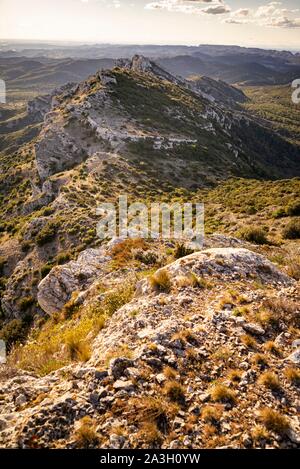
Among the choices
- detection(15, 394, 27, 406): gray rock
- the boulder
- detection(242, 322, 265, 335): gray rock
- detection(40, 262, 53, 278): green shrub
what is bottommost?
detection(40, 262, 53, 278): green shrub

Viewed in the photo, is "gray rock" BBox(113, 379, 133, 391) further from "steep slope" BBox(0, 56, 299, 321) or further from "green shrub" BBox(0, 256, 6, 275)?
"green shrub" BBox(0, 256, 6, 275)

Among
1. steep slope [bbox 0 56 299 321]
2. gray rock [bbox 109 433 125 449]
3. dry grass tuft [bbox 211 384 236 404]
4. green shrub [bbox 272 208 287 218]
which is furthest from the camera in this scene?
steep slope [bbox 0 56 299 321]

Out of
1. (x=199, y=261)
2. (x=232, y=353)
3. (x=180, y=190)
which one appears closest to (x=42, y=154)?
(x=180, y=190)

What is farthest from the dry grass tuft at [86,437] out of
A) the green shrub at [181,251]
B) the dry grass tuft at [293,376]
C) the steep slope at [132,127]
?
the steep slope at [132,127]

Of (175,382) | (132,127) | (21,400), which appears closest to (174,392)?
(175,382)

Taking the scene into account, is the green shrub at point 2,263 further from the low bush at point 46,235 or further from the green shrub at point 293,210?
the green shrub at point 293,210

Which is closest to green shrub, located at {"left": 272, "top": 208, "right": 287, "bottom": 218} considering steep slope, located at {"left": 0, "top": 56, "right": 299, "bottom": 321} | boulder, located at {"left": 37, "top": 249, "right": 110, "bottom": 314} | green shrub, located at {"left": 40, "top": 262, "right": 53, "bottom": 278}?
steep slope, located at {"left": 0, "top": 56, "right": 299, "bottom": 321}

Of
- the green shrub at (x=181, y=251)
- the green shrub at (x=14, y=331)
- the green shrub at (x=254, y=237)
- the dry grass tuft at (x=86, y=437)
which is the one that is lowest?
the green shrub at (x=14, y=331)

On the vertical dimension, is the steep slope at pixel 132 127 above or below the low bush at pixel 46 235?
above

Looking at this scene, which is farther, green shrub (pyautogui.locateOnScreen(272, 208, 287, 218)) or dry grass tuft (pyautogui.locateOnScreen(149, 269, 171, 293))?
green shrub (pyautogui.locateOnScreen(272, 208, 287, 218))

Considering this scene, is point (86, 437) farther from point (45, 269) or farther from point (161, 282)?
point (45, 269)

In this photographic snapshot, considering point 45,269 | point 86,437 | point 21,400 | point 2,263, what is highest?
point 86,437

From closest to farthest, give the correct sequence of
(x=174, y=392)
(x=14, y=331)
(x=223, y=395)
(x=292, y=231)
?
1. (x=223, y=395)
2. (x=174, y=392)
3. (x=14, y=331)
4. (x=292, y=231)
